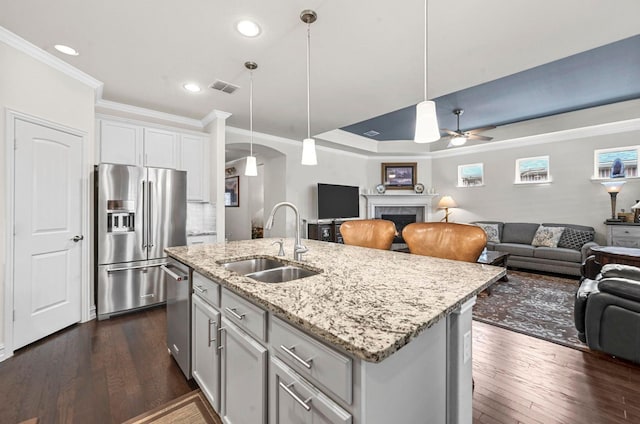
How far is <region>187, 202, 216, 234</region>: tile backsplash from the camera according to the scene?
3914 mm

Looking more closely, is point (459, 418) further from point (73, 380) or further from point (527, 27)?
point (527, 27)

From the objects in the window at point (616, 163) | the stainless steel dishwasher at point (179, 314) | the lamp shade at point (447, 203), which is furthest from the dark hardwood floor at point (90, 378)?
the window at point (616, 163)

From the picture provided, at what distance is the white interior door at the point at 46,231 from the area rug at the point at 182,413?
1697mm

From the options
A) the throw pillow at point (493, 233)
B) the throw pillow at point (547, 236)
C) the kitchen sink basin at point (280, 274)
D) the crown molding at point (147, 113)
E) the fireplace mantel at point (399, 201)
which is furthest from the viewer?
the fireplace mantel at point (399, 201)

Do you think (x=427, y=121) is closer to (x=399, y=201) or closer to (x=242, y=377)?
(x=242, y=377)

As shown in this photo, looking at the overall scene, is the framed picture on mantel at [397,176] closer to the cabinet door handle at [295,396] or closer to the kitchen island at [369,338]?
the kitchen island at [369,338]

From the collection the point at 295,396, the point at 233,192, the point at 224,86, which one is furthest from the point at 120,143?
the point at 233,192

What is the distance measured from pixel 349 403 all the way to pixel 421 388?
0.36m

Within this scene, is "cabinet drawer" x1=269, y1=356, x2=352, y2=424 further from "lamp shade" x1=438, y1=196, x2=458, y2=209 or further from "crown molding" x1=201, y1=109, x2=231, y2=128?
"lamp shade" x1=438, y1=196, x2=458, y2=209

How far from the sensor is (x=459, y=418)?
44.3 inches

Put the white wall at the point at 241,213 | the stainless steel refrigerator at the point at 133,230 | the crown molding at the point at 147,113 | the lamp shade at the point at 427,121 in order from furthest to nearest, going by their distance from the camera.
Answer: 1. the white wall at the point at 241,213
2. the crown molding at the point at 147,113
3. the stainless steel refrigerator at the point at 133,230
4. the lamp shade at the point at 427,121

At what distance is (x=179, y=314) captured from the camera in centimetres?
193

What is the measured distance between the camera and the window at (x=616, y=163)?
465cm

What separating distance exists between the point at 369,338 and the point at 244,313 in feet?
2.31
